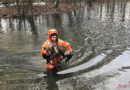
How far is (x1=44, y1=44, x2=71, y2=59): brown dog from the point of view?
554 centimetres

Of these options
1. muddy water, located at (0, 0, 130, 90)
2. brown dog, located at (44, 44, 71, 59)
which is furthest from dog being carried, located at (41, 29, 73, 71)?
muddy water, located at (0, 0, 130, 90)

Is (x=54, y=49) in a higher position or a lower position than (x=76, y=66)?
higher

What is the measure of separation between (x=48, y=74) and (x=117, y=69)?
256 centimetres

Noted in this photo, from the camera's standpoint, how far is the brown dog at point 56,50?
554 centimetres

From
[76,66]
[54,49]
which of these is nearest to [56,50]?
[54,49]

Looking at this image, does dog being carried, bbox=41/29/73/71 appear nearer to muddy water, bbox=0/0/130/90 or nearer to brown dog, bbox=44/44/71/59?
brown dog, bbox=44/44/71/59

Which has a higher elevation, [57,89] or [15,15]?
[15,15]

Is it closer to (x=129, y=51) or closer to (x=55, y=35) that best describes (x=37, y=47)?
(x=55, y=35)

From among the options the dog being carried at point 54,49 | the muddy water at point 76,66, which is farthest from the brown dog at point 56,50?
the muddy water at point 76,66

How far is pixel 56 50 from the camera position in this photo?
5566mm

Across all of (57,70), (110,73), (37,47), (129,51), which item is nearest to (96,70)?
(110,73)

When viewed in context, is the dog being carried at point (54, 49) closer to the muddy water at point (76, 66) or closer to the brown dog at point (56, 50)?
the brown dog at point (56, 50)

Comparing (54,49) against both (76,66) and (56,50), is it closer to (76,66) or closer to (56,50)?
(56,50)

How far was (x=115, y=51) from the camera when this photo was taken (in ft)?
25.8
